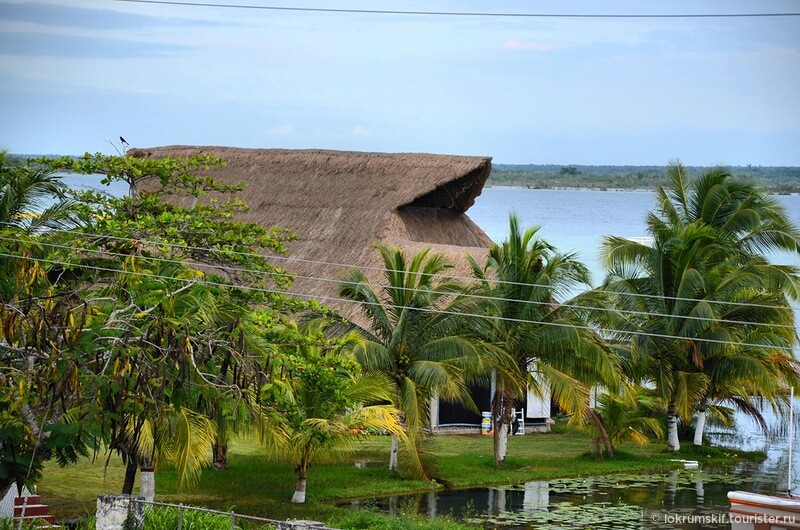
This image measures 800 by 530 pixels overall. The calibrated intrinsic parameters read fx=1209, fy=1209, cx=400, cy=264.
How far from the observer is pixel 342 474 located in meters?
20.0

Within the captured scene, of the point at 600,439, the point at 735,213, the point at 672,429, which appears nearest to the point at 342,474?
the point at 600,439

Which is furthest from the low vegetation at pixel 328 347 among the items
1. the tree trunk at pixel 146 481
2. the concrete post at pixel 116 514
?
the concrete post at pixel 116 514

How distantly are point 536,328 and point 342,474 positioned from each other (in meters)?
4.32

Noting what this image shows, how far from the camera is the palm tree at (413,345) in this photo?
1927cm

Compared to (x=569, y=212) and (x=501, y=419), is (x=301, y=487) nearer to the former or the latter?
(x=501, y=419)

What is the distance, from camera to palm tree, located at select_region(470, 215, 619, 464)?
20922mm

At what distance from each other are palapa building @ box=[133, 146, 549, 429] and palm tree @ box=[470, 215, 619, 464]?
2.76 metres

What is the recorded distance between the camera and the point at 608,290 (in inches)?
942

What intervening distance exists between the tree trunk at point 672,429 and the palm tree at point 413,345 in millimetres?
5912

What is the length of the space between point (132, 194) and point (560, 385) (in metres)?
7.98

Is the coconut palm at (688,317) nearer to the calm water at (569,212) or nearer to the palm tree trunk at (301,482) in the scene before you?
the palm tree trunk at (301,482)

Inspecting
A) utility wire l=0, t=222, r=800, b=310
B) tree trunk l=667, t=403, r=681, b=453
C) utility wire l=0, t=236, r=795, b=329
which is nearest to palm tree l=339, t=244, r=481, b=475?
utility wire l=0, t=236, r=795, b=329

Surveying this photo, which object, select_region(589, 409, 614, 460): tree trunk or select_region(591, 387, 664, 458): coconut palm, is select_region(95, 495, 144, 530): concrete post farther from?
select_region(591, 387, 664, 458): coconut palm

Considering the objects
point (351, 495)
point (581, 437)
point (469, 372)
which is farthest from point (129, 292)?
point (581, 437)
